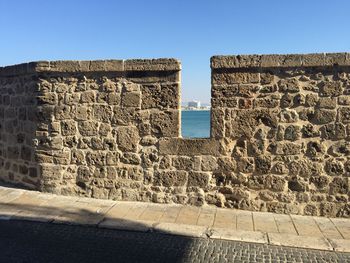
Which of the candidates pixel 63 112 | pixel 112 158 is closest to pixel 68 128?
pixel 63 112

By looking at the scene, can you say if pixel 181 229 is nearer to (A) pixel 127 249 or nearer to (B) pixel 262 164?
(A) pixel 127 249

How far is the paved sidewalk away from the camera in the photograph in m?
4.69

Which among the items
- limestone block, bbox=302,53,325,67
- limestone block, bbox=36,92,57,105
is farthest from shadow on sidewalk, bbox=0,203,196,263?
limestone block, bbox=302,53,325,67

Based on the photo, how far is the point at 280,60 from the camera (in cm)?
549

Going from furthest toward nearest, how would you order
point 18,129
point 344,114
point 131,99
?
point 18,129 → point 131,99 → point 344,114

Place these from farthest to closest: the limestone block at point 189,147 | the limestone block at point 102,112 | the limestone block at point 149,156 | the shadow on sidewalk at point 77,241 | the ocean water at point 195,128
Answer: the ocean water at point 195,128 < the limestone block at point 102,112 < the limestone block at point 149,156 < the limestone block at point 189,147 < the shadow on sidewalk at point 77,241

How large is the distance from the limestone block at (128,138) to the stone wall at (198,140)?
2cm

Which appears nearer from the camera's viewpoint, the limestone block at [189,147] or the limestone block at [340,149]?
the limestone block at [340,149]

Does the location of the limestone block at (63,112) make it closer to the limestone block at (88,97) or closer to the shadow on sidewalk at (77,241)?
the limestone block at (88,97)

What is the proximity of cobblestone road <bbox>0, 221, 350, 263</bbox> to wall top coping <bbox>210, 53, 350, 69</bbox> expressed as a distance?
2484 millimetres

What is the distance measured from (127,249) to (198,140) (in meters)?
2.12

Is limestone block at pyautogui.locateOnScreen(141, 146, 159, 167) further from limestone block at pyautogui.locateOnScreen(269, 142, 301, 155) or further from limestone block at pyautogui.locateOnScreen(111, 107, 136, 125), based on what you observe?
limestone block at pyautogui.locateOnScreen(269, 142, 301, 155)

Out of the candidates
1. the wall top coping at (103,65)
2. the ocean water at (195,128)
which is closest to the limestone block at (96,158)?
the wall top coping at (103,65)

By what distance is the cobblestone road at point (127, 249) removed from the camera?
4.05m
